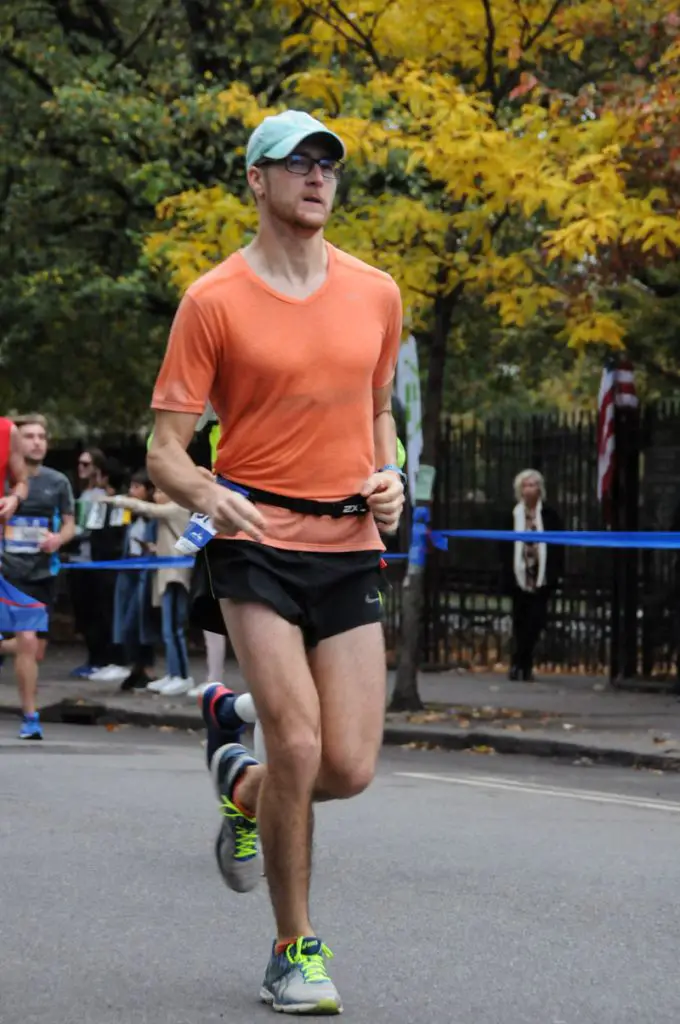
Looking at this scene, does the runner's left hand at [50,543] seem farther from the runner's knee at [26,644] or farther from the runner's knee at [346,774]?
the runner's knee at [346,774]

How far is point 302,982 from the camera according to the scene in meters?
5.19

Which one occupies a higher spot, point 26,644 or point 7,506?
point 7,506

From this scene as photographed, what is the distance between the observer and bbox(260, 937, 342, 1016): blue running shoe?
204 inches

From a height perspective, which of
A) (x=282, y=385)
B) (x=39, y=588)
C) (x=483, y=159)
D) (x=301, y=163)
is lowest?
(x=39, y=588)

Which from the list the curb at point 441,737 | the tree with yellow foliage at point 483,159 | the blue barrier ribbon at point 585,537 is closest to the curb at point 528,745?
the curb at point 441,737

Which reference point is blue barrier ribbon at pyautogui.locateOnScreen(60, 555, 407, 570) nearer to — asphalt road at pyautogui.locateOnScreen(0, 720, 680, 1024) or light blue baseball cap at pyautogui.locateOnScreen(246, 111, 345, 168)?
asphalt road at pyautogui.locateOnScreen(0, 720, 680, 1024)

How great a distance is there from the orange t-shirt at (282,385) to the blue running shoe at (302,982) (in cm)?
99

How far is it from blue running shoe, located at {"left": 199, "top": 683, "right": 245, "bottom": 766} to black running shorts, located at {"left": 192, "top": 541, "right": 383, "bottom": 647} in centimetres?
128

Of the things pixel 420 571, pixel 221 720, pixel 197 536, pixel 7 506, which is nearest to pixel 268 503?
pixel 197 536

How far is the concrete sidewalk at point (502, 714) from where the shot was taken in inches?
509

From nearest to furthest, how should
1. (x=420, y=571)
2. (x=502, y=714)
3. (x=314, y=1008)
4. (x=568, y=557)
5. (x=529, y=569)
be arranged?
(x=314, y=1008) → (x=502, y=714) → (x=420, y=571) → (x=529, y=569) → (x=568, y=557)

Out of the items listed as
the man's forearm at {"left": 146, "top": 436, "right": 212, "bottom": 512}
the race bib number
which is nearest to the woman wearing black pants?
the race bib number

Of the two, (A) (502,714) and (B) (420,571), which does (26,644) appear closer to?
(B) (420,571)

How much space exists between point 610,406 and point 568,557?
1.89 m
